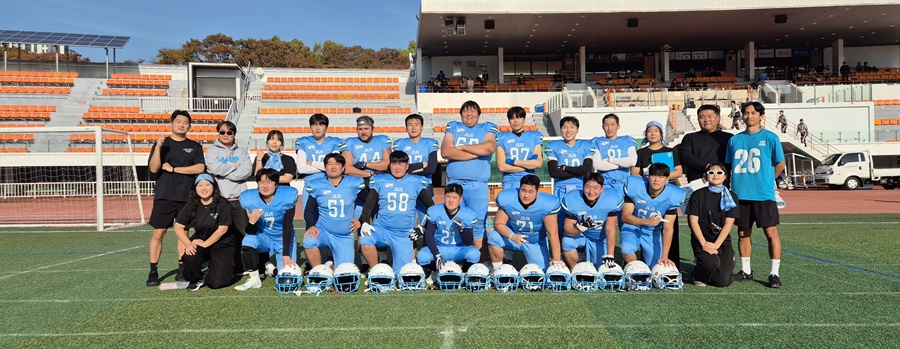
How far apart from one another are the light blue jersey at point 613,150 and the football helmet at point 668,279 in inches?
53.1

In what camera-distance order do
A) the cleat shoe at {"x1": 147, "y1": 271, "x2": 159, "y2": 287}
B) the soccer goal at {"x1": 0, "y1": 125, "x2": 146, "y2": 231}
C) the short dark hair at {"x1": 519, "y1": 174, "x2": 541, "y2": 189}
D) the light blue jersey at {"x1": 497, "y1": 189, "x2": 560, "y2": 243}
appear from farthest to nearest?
the soccer goal at {"x1": 0, "y1": 125, "x2": 146, "y2": 231}, the cleat shoe at {"x1": 147, "y1": 271, "x2": 159, "y2": 287}, the light blue jersey at {"x1": 497, "y1": 189, "x2": 560, "y2": 243}, the short dark hair at {"x1": 519, "y1": 174, "x2": 541, "y2": 189}

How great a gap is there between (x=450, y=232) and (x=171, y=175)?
2874 millimetres

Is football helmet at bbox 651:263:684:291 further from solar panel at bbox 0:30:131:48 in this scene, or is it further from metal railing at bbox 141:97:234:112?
solar panel at bbox 0:30:131:48

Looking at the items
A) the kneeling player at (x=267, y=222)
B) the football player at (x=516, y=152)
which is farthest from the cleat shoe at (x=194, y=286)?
the football player at (x=516, y=152)

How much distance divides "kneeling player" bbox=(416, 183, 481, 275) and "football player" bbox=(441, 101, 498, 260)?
1.33ft

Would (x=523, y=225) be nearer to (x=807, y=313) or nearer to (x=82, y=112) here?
(x=807, y=313)

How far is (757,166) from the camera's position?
5.66m

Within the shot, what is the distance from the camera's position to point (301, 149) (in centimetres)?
656

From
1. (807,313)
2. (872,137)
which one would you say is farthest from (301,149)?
(872,137)

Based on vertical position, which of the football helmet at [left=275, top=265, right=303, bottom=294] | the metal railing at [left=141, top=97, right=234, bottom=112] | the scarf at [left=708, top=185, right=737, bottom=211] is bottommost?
the football helmet at [left=275, top=265, right=303, bottom=294]

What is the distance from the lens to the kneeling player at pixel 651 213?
5738mm

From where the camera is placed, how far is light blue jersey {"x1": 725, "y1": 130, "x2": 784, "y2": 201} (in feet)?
18.5

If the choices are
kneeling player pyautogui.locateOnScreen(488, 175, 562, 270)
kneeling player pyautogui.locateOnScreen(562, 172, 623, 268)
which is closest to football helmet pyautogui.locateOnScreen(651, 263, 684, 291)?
kneeling player pyautogui.locateOnScreen(562, 172, 623, 268)

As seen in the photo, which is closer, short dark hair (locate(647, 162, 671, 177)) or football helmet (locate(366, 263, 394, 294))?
football helmet (locate(366, 263, 394, 294))
